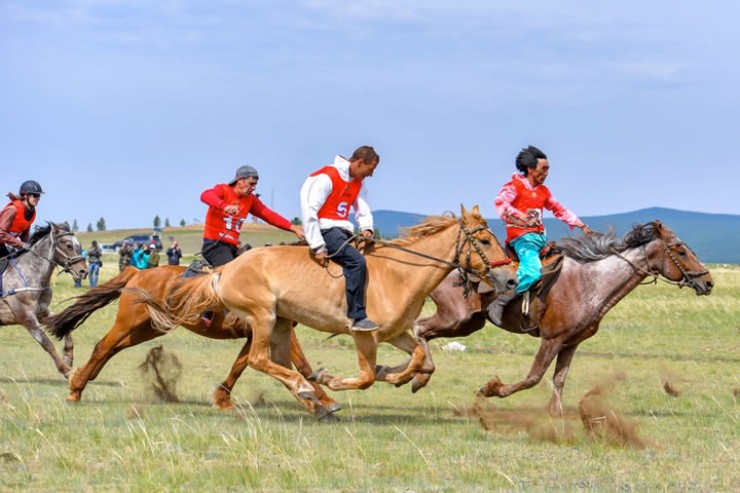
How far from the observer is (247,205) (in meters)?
12.7

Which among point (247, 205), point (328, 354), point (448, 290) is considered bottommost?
point (328, 354)

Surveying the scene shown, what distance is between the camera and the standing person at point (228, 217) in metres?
12.5

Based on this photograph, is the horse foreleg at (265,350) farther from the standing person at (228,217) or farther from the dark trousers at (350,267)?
the standing person at (228,217)

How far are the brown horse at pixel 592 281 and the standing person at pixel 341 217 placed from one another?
2.39m

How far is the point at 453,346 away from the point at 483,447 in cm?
1272

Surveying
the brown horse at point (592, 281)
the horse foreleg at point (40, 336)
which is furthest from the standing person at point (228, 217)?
the horse foreleg at point (40, 336)

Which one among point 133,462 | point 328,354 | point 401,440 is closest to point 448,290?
point 401,440

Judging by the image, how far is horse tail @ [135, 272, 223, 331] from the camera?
37.8 feet

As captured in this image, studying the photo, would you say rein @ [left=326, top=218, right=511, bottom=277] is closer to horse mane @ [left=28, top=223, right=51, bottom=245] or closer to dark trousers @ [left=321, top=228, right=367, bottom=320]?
dark trousers @ [left=321, top=228, right=367, bottom=320]

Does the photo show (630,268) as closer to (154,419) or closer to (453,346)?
(154,419)

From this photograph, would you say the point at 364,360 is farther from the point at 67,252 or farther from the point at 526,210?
the point at 67,252

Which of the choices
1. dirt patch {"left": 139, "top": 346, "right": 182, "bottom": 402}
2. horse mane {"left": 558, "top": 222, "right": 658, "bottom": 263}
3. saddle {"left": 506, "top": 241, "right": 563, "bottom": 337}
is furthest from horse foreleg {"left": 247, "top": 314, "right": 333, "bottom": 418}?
horse mane {"left": 558, "top": 222, "right": 658, "bottom": 263}

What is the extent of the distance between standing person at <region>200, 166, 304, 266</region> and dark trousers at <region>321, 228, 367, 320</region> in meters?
1.55

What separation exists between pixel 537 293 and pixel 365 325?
272cm
